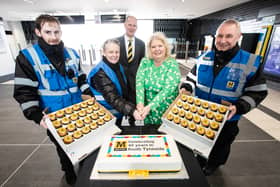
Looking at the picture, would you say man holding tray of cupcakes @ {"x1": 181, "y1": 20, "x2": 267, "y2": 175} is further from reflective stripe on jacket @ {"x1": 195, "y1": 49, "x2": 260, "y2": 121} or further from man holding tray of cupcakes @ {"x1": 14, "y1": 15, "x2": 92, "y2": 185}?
man holding tray of cupcakes @ {"x1": 14, "y1": 15, "x2": 92, "y2": 185}

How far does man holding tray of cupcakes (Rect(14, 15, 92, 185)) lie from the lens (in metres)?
0.98

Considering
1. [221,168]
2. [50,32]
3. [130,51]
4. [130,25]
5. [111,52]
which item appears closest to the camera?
[50,32]

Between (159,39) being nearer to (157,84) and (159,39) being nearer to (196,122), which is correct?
(157,84)

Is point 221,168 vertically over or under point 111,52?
under

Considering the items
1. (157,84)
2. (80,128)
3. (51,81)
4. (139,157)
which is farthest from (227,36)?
(51,81)

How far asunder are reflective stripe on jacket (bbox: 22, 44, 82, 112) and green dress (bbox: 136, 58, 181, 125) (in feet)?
1.93

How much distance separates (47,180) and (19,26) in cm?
1397

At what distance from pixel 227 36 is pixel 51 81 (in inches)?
54.6

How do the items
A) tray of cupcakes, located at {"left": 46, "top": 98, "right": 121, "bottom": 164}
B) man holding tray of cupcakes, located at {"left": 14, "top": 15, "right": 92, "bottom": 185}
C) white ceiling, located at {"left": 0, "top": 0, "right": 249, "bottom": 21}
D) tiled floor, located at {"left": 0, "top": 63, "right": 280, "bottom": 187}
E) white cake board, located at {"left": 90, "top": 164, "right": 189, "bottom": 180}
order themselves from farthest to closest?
white ceiling, located at {"left": 0, "top": 0, "right": 249, "bottom": 21}
tiled floor, located at {"left": 0, "top": 63, "right": 280, "bottom": 187}
man holding tray of cupcakes, located at {"left": 14, "top": 15, "right": 92, "bottom": 185}
tray of cupcakes, located at {"left": 46, "top": 98, "right": 121, "bottom": 164}
white cake board, located at {"left": 90, "top": 164, "right": 189, "bottom": 180}

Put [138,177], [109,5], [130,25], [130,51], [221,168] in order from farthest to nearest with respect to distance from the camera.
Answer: [109,5] < [130,51] < [130,25] < [221,168] < [138,177]

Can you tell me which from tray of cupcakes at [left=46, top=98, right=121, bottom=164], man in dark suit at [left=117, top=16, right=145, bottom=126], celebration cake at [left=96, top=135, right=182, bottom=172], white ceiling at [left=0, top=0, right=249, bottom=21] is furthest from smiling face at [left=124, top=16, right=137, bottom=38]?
white ceiling at [left=0, top=0, right=249, bottom=21]

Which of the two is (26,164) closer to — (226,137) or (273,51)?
(226,137)

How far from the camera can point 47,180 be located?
1509mm

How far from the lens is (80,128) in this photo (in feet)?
2.75
